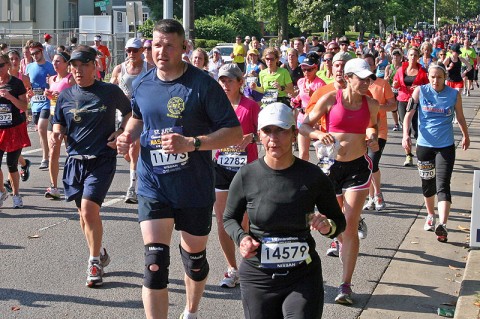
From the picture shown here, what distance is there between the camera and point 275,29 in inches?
3115

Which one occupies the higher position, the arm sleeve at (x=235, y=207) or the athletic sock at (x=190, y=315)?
the arm sleeve at (x=235, y=207)

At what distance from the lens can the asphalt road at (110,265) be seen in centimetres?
671

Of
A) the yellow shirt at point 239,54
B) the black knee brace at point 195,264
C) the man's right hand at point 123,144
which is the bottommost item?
the black knee brace at point 195,264

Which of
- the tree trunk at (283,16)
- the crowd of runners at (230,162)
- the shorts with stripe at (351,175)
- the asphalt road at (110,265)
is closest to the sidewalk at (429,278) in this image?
the asphalt road at (110,265)

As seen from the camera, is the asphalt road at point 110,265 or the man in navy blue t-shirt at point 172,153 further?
the asphalt road at point 110,265

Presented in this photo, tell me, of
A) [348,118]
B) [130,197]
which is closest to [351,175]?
[348,118]

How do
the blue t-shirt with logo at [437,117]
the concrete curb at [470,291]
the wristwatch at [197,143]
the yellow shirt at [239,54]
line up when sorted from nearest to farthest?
the wristwatch at [197,143]
the concrete curb at [470,291]
the blue t-shirt with logo at [437,117]
the yellow shirt at [239,54]

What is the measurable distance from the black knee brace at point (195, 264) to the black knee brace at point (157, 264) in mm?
319

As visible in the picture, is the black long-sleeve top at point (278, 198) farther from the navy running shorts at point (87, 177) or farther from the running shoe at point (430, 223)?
the running shoe at point (430, 223)

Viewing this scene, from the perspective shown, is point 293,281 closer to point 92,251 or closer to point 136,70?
point 92,251

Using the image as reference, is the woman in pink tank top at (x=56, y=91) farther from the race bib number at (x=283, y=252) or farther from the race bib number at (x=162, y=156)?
the race bib number at (x=283, y=252)

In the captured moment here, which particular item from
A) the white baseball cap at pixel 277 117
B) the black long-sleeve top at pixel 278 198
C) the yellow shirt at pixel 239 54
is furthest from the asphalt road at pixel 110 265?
the yellow shirt at pixel 239 54

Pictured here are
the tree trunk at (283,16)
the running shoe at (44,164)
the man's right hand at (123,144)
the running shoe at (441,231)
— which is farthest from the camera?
the tree trunk at (283,16)

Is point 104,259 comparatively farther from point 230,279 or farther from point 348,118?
point 348,118
